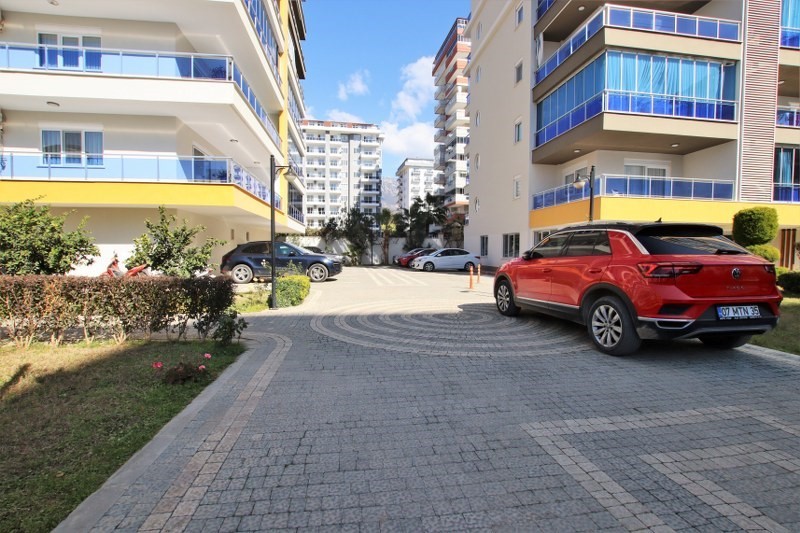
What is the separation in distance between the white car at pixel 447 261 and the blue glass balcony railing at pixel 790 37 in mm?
18345

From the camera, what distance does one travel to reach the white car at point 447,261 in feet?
90.9

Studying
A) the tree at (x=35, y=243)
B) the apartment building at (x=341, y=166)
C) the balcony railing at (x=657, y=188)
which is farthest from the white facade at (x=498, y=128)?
the apartment building at (x=341, y=166)

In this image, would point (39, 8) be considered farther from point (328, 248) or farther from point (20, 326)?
point (328, 248)

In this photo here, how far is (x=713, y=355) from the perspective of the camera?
589 cm

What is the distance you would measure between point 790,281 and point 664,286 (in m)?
11.6

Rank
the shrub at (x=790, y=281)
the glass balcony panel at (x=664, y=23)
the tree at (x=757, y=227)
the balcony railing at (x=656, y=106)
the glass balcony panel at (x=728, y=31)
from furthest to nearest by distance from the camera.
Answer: the glass balcony panel at (x=728, y=31) → the glass balcony panel at (x=664, y=23) → the balcony railing at (x=656, y=106) → the tree at (x=757, y=227) → the shrub at (x=790, y=281)

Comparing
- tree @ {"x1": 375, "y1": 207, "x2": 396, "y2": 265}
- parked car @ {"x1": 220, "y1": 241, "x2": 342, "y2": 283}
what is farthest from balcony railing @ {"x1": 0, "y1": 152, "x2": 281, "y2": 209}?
tree @ {"x1": 375, "y1": 207, "x2": 396, "y2": 265}

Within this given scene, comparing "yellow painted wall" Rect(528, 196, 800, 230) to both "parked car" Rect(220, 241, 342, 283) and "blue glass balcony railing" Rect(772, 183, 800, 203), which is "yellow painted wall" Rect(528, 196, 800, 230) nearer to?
"blue glass balcony railing" Rect(772, 183, 800, 203)

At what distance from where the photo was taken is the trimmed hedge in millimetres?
5891

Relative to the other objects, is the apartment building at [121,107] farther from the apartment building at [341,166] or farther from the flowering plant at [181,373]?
the apartment building at [341,166]

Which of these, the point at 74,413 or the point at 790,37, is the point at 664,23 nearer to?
the point at 790,37

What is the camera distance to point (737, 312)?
523 cm

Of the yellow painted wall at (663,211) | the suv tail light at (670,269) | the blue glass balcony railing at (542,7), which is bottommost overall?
the suv tail light at (670,269)

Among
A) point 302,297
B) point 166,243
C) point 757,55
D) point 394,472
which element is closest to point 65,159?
point 166,243
